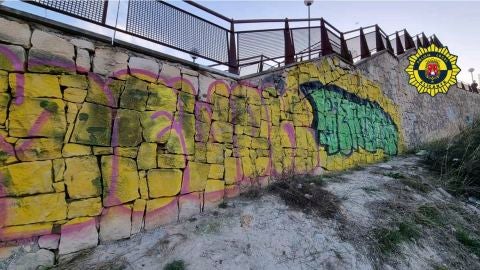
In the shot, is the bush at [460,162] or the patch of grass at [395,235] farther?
the bush at [460,162]

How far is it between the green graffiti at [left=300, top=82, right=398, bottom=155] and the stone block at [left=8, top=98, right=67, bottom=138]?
5.00 m

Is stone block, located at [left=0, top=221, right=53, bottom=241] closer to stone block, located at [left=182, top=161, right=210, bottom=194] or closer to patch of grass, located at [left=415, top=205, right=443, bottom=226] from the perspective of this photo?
stone block, located at [left=182, top=161, right=210, bottom=194]

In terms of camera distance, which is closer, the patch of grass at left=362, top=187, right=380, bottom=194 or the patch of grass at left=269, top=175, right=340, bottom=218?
the patch of grass at left=269, top=175, right=340, bottom=218

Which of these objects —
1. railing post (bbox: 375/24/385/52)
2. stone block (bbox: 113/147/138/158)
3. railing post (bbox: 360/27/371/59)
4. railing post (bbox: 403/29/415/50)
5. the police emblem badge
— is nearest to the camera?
stone block (bbox: 113/147/138/158)

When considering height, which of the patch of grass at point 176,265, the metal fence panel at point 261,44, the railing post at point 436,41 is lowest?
the patch of grass at point 176,265

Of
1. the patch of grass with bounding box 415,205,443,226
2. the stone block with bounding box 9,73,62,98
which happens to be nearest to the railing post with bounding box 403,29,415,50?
the patch of grass with bounding box 415,205,443,226

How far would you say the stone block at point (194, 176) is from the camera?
432cm

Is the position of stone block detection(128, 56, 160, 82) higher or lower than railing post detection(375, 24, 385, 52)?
lower

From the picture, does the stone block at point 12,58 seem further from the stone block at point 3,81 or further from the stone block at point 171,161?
the stone block at point 171,161

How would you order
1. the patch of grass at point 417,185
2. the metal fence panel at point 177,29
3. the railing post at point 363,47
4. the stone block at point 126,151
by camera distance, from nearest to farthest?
the stone block at point 126,151 → the metal fence panel at point 177,29 → the patch of grass at point 417,185 → the railing post at point 363,47

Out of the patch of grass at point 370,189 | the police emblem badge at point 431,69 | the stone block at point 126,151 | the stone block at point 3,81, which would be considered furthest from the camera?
the police emblem badge at point 431,69

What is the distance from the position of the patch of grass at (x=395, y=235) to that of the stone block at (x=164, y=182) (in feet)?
10.3

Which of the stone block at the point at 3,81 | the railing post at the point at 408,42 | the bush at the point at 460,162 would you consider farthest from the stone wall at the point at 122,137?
the railing post at the point at 408,42

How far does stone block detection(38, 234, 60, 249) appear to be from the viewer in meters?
3.00
